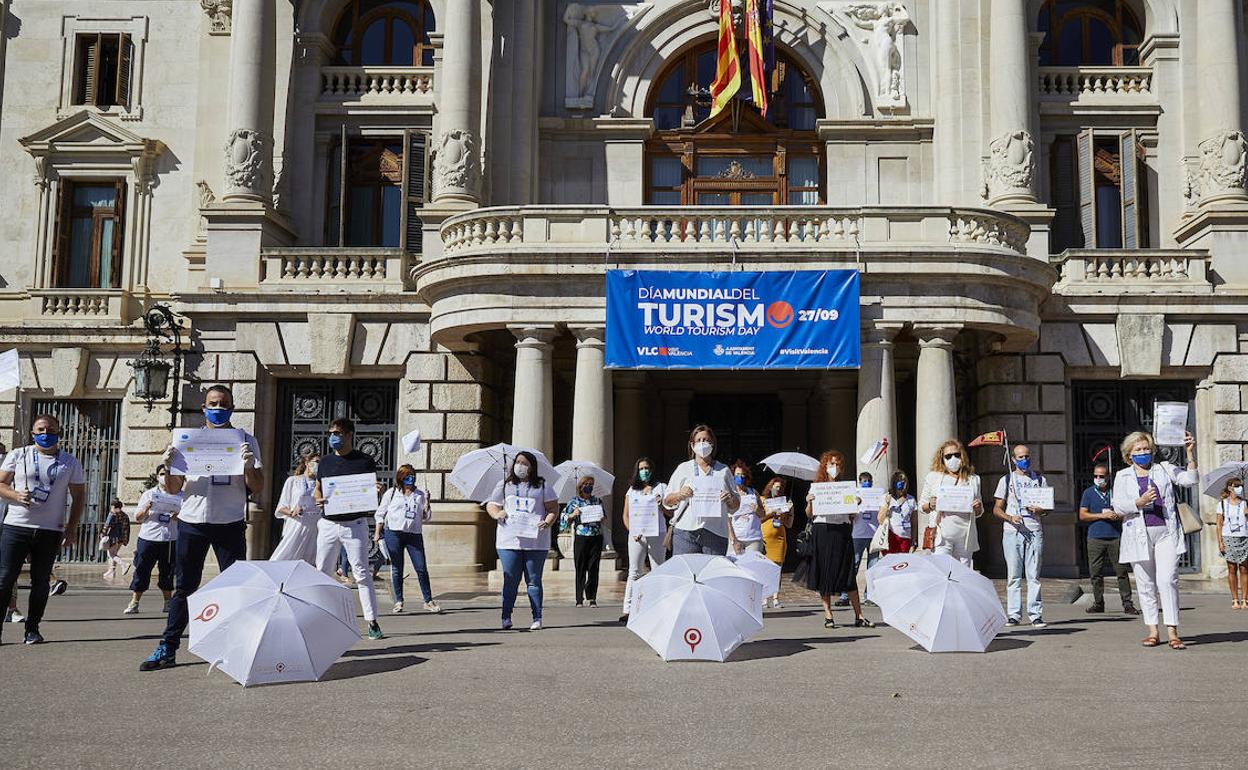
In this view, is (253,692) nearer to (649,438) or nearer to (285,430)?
(285,430)

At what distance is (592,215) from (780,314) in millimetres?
3604

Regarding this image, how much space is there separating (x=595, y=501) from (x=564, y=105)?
37.6 feet

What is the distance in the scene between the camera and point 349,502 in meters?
12.2

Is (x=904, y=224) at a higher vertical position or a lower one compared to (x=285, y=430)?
higher

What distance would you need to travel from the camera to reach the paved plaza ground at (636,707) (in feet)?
22.3

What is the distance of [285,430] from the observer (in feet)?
83.1

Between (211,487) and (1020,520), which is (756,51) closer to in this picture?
(1020,520)

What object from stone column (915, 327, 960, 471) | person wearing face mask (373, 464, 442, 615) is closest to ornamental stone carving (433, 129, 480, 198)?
stone column (915, 327, 960, 471)

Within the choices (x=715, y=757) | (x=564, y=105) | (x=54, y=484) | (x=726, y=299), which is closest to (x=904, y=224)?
(x=726, y=299)

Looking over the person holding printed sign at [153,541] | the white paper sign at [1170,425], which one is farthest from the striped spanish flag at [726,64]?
the person holding printed sign at [153,541]

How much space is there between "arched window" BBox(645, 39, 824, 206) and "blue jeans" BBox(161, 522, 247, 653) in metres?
17.7

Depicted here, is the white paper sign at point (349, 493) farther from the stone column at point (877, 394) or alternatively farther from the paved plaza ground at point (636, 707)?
the stone column at point (877, 394)

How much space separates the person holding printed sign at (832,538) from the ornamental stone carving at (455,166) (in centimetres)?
1264

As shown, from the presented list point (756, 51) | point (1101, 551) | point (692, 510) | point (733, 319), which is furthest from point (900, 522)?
point (756, 51)
